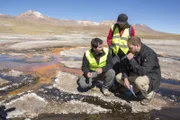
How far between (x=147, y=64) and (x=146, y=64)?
2 centimetres

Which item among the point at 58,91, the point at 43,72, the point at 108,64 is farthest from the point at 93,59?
the point at 43,72

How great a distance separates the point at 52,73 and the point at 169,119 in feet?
15.6

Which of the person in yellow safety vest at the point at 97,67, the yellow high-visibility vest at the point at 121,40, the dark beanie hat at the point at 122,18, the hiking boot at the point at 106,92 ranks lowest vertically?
the hiking boot at the point at 106,92

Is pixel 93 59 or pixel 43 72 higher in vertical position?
pixel 93 59

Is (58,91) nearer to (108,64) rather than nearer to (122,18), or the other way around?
(108,64)

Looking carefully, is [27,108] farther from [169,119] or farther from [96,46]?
[169,119]

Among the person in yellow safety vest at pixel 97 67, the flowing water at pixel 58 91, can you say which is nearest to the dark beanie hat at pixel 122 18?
the person in yellow safety vest at pixel 97 67

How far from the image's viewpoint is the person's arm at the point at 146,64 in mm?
4820

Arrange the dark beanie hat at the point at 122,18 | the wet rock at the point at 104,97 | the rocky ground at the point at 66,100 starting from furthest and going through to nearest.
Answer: the dark beanie hat at the point at 122,18
the wet rock at the point at 104,97
the rocky ground at the point at 66,100

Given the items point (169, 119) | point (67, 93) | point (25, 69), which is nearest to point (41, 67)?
point (25, 69)

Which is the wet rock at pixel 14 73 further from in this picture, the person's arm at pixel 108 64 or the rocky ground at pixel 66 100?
the person's arm at pixel 108 64

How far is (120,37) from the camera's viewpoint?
593 centimetres

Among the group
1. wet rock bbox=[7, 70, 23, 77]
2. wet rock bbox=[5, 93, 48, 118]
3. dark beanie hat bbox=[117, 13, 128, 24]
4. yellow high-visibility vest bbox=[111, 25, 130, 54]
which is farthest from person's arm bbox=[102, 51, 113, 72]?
wet rock bbox=[7, 70, 23, 77]

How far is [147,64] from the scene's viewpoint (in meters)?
4.82
